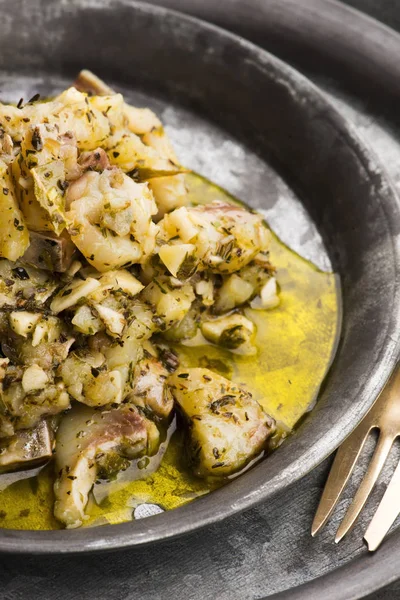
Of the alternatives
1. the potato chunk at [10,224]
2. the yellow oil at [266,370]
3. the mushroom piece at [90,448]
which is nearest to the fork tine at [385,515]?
the yellow oil at [266,370]

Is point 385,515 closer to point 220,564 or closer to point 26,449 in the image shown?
point 220,564

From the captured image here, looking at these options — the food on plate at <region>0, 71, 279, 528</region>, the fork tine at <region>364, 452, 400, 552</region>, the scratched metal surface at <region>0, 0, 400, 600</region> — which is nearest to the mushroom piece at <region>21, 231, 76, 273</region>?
the food on plate at <region>0, 71, 279, 528</region>

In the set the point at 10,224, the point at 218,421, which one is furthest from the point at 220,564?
the point at 10,224

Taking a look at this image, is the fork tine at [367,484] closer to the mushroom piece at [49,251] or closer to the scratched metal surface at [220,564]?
the scratched metal surface at [220,564]

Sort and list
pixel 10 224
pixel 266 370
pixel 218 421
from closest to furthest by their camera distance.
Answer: pixel 10 224 < pixel 218 421 < pixel 266 370

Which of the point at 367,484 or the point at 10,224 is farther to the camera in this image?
the point at 367,484

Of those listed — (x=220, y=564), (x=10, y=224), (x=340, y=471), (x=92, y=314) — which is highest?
(x=10, y=224)
